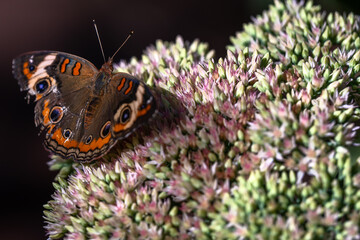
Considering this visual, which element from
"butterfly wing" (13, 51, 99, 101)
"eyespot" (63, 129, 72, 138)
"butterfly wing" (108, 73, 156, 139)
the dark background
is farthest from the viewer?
the dark background

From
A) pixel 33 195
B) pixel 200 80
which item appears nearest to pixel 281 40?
pixel 200 80

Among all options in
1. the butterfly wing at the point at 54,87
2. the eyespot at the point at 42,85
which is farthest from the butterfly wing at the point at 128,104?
the eyespot at the point at 42,85

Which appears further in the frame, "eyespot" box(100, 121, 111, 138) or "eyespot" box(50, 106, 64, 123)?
"eyespot" box(50, 106, 64, 123)

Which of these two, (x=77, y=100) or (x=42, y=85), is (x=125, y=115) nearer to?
(x=77, y=100)

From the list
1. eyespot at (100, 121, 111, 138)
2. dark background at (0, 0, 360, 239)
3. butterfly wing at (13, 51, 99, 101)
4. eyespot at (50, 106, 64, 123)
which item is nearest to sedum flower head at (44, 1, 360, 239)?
eyespot at (100, 121, 111, 138)

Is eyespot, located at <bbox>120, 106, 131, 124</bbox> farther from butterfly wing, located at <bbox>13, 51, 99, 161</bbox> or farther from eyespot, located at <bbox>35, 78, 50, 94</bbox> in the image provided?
eyespot, located at <bbox>35, 78, 50, 94</bbox>

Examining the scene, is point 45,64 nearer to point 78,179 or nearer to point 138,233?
point 78,179
